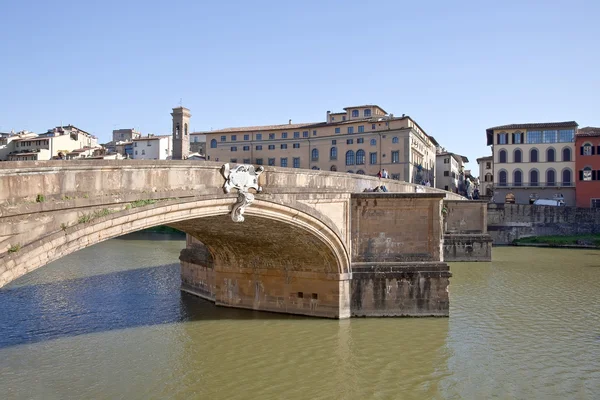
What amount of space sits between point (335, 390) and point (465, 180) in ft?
232

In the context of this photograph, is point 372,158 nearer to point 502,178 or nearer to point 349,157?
point 349,157

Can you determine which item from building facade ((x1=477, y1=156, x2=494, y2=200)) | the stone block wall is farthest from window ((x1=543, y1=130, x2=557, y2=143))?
building facade ((x1=477, y1=156, x2=494, y2=200))

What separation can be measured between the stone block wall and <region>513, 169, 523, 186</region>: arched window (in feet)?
22.3

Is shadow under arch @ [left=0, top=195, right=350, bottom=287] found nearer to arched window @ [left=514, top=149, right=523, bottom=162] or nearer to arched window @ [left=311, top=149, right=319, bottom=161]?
arched window @ [left=311, top=149, right=319, bottom=161]

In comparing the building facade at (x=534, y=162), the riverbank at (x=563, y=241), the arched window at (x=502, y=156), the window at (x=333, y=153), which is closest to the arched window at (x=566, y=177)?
the building facade at (x=534, y=162)

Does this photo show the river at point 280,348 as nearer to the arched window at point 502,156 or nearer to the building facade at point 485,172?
the arched window at point 502,156

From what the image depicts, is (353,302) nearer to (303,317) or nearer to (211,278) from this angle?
(303,317)

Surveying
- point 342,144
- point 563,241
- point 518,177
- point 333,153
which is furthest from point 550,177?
point 333,153

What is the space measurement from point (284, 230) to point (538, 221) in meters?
30.7

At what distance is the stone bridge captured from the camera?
794cm

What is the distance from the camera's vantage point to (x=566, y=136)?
42750 millimetres

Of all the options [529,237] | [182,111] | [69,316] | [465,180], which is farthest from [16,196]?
[465,180]

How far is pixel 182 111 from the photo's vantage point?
2091cm

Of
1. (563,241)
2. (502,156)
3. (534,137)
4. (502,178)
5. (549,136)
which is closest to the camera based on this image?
(563,241)
